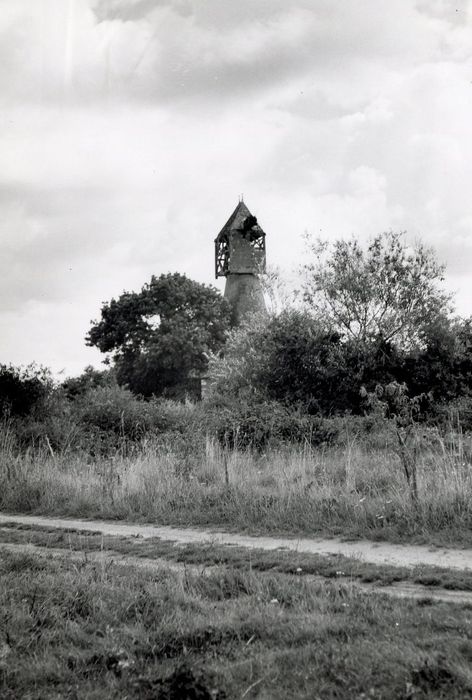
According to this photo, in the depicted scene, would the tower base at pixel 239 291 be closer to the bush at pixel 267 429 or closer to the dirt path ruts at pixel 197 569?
the bush at pixel 267 429

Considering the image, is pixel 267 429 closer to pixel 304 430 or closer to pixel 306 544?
pixel 304 430

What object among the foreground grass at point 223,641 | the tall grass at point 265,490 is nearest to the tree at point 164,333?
the tall grass at point 265,490

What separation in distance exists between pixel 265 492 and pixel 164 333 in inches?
1857

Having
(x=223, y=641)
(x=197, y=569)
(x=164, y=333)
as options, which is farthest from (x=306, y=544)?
(x=164, y=333)

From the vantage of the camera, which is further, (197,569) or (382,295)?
(382,295)

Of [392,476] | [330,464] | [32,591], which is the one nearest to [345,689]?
[32,591]

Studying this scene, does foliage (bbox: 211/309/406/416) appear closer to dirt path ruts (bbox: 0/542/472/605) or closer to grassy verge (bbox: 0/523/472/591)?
grassy verge (bbox: 0/523/472/591)

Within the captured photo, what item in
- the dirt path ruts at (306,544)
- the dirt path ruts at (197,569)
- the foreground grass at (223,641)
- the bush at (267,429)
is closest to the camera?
the foreground grass at (223,641)

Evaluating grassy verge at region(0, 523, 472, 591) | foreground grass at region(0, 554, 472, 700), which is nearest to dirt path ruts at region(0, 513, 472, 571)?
grassy verge at region(0, 523, 472, 591)

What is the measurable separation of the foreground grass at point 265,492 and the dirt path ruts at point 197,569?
2.55 metres

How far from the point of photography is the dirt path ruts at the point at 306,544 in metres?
8.07

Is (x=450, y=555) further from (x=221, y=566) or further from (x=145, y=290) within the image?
(x=145, y=290)

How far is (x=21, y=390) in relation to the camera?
25.3m

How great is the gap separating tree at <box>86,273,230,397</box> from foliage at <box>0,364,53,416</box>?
3033 cm
